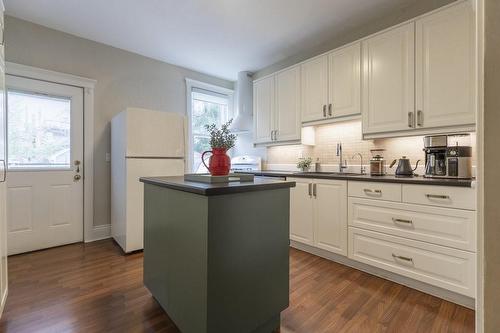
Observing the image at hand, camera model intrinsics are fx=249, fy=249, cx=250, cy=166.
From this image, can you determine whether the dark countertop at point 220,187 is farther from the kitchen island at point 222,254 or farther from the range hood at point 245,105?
the range hood at point 245,105

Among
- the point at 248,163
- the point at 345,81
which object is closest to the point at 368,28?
the point at 345,81

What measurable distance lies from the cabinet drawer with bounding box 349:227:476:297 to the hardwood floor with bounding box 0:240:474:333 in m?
0.15

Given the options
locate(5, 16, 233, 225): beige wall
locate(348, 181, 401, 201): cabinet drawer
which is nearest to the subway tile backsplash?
locate(348, 181, 401, 201): cabinet drawer

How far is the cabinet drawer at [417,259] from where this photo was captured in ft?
5.83

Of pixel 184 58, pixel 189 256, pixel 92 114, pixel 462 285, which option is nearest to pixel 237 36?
pixel 184 58

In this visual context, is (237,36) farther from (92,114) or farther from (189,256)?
(189,256)

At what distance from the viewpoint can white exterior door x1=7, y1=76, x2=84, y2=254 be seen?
9.12ft

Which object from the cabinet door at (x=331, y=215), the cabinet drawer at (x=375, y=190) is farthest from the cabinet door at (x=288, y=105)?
the cabinet drawer at (x=375, y=190)

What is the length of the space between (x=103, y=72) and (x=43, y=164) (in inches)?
55.0

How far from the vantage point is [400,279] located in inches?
84.0

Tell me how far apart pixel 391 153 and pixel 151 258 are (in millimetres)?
2580

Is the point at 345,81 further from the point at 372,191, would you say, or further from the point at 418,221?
the point at 418,221

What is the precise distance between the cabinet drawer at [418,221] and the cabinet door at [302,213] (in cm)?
49

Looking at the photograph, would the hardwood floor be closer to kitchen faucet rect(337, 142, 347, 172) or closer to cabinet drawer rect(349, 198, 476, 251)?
cabinet drawer rect(349, 198, 476, 251)
